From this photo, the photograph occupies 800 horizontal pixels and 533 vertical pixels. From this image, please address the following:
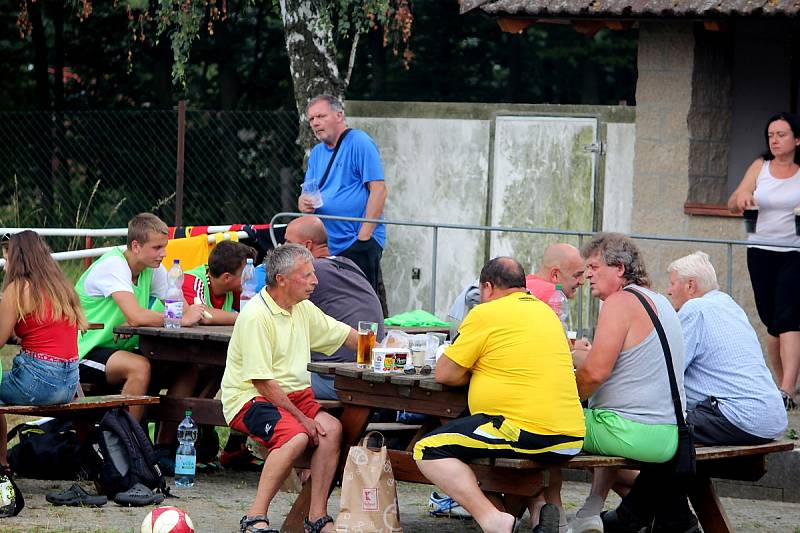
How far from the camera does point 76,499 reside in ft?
23.3

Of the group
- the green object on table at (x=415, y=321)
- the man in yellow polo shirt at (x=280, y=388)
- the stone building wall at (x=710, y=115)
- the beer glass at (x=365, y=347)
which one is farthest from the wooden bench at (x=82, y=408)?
the stone building wall at (x=710, y=115)

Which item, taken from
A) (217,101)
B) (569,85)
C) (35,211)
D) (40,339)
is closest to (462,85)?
(569,85)

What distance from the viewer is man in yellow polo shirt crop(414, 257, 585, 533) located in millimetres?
6035

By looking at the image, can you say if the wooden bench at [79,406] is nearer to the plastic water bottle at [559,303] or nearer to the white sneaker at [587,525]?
the plastic water bottle at [559,303]

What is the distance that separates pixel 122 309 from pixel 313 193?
2394 mm

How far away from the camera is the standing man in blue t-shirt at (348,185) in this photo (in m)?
9.91

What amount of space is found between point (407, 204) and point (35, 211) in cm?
509

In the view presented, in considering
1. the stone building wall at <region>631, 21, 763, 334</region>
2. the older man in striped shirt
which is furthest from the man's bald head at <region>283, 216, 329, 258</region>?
the stone building wall at <region>631, 21, 763, 334</region>

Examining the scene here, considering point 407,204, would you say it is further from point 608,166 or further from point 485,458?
point 485,458

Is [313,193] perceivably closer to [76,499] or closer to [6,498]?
[76,499]

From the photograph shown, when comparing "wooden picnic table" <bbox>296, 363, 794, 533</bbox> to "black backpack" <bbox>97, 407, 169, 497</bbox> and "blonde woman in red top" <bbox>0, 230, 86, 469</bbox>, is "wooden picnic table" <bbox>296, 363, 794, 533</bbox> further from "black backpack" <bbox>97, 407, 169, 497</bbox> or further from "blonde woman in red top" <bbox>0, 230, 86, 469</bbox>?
"blonde woman in red top" <bbox>0, 230, 86, 469</bbox>

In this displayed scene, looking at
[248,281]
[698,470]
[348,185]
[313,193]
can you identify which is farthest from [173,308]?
[698,470]

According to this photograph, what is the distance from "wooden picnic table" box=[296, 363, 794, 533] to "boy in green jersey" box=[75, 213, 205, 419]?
1627mm

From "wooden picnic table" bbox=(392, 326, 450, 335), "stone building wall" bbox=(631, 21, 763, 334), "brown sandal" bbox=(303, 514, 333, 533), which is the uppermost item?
"stone building wall" bbox=(631, 21, 763, 334)
